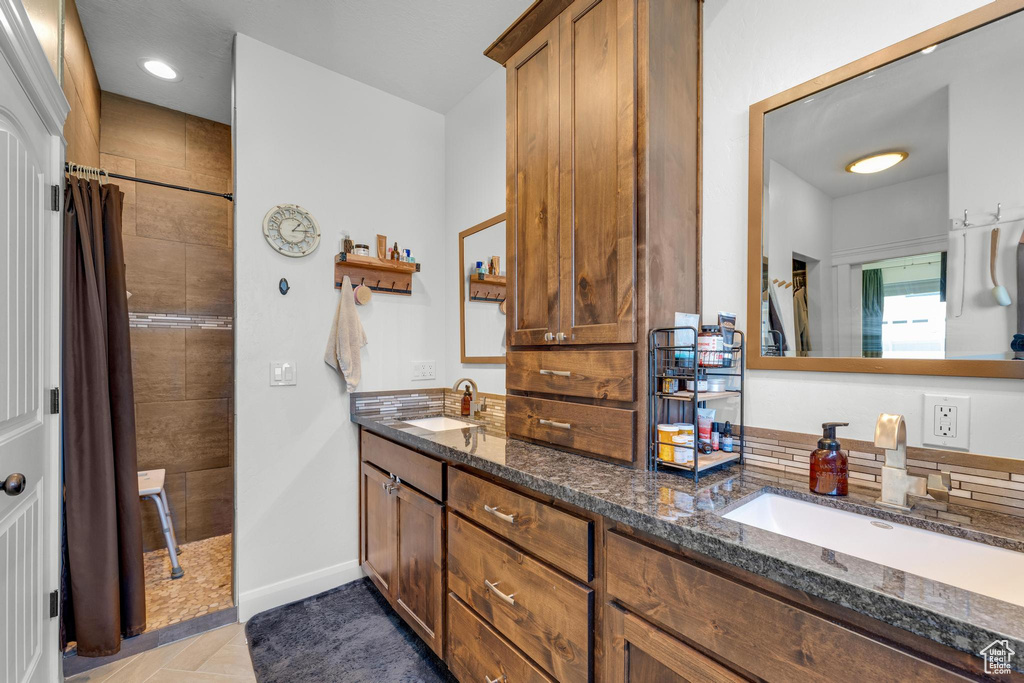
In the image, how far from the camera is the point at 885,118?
1.17 meters

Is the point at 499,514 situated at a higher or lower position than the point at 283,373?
lower

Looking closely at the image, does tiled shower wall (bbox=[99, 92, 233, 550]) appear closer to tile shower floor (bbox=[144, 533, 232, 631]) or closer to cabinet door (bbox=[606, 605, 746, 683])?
tile shower floor (bbox=[144, 533, 232, 631])

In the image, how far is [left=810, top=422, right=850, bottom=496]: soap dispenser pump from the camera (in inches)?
43.5

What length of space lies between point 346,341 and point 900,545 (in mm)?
2290

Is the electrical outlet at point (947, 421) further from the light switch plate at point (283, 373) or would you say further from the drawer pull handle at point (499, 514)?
the light switch plate at point (283, 373)

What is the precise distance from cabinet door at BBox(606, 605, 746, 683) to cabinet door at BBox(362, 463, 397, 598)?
4.17 ft

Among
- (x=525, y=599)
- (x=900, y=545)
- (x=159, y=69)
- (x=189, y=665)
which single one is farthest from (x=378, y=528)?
(x=159, y=69)

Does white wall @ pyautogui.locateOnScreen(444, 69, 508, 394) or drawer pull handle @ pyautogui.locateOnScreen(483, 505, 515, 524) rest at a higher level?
white wall @ pyautogui.locateOnScreen(444, 69, 508, 394)

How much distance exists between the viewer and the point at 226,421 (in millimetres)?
3029

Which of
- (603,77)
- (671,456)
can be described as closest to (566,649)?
(671,456)

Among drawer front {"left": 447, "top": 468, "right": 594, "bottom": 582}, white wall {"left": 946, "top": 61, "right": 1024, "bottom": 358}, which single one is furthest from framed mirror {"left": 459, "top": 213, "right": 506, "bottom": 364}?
white wall {"left": 946, "top": 61, "right": 1024, "bottom": 358}

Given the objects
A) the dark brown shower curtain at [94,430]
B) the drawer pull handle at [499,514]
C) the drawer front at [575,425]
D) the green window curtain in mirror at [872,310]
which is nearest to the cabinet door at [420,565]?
the drawer pull handle at [499,514]

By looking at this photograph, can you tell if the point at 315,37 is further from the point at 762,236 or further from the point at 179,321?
the point at 762,236

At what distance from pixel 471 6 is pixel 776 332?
191cm
